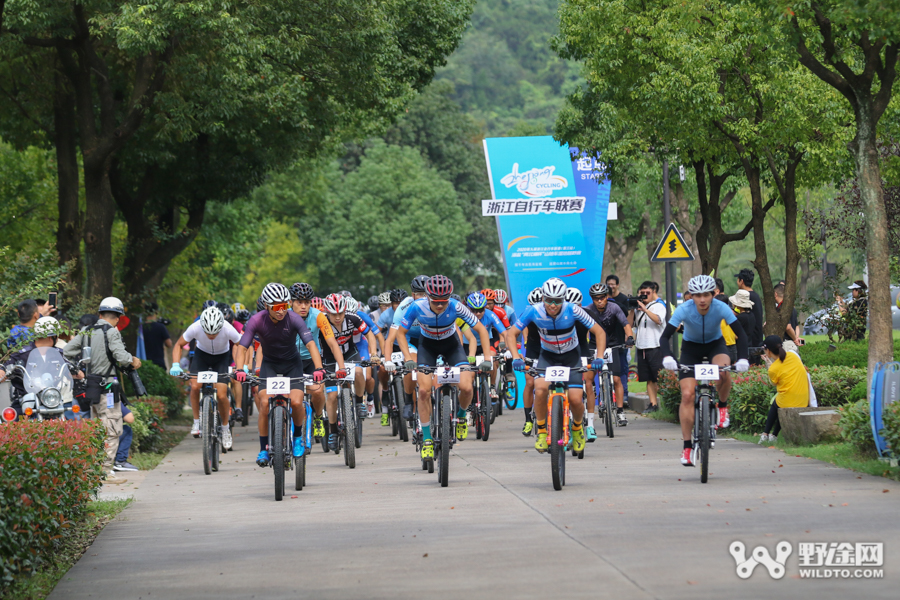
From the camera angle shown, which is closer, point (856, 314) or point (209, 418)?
point (209, 418)

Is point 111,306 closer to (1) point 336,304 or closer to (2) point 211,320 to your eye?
(2) point 211,320

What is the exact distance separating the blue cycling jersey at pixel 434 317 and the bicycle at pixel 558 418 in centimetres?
149

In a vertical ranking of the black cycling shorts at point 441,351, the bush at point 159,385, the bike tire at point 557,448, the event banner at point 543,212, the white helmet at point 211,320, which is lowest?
the bike tire at point 557,448

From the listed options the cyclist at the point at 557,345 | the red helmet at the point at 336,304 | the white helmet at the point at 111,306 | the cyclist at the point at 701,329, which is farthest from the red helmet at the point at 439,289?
the red helmet at the point at 336,304

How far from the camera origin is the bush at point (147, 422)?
15.6 metres

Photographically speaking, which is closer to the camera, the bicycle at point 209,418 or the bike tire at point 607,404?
the bicycle at point 209,418

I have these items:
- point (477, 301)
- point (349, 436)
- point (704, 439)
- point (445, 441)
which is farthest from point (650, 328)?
point (445, 441)

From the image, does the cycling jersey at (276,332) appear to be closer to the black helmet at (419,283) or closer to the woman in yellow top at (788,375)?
the black helmet at (419,283)

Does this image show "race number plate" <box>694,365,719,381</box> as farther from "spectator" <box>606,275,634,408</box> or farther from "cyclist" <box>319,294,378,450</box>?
"spectator" <box>606,275,634,408</box>

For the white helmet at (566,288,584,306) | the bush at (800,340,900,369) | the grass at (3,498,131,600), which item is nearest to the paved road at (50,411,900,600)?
the grass at (3,498,131,600)

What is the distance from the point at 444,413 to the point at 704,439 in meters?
2.42

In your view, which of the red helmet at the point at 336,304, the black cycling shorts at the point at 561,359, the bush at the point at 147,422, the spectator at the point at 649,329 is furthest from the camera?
the spectator at the point at 649,329

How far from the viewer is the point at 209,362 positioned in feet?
49.3

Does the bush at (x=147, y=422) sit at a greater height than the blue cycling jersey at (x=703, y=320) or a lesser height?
lesser
